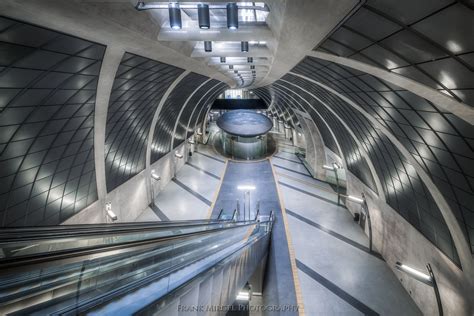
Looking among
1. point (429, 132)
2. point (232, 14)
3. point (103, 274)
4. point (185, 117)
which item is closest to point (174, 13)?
point (232, 14)

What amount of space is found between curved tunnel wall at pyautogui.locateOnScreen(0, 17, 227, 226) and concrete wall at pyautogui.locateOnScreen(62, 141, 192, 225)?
0.66ft

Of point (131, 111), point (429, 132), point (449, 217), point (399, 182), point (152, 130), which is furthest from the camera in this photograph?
point (152, 130)

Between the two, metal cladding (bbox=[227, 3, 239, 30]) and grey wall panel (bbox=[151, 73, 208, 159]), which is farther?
grey wall panel (bbox=[151, 73, 208, 159])

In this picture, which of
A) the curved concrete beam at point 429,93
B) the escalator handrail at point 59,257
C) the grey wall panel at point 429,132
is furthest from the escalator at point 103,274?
the grey wall panel at point 429,132

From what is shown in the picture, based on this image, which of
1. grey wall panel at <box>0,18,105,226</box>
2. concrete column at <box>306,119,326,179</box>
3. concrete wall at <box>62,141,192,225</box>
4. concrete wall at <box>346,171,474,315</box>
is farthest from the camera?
concrete column at <box>306,119,326,179</box>

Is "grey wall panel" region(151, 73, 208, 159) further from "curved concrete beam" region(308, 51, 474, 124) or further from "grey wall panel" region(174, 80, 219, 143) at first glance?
"curved concrete beam" region(308, 51, 474, 124)

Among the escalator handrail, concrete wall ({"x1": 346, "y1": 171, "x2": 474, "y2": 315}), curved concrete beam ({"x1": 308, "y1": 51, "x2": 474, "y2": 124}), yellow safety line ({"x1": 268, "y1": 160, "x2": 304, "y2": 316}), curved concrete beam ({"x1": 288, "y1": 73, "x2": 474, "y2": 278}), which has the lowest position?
yellow safety line ({"x1": 268, "y1": 160, "x2": 304, "y2": 316})

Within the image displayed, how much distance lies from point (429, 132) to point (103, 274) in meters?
6.84

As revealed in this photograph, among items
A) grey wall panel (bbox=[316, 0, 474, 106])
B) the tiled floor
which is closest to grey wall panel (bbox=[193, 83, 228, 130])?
the tiled floor

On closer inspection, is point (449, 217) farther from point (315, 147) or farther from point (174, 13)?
point (315, 147)

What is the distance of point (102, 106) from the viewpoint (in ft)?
29.2

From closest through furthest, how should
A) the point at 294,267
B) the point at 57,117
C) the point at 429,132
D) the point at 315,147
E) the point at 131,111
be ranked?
1. the point at 429,132
2. the point at 57,117
3. the point at 294,267
4. the point at 131,111
5. the point at 315,147

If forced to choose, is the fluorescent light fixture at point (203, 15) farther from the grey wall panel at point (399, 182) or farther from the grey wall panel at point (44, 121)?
the grey wall panel at point (399, 182)

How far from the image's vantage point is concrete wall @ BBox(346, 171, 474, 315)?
681 cm
